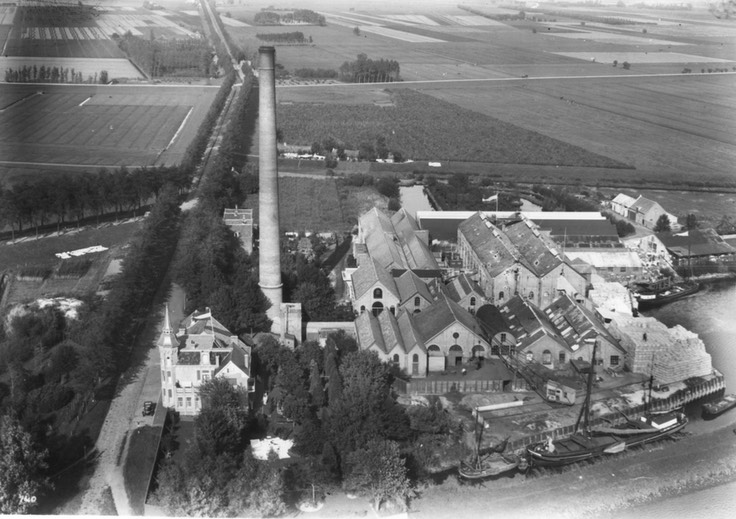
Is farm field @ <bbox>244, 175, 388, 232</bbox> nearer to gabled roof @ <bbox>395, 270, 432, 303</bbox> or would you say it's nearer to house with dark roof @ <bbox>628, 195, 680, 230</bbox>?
gabled roof @ <bbox>395, 270, 432, 303</bbox>

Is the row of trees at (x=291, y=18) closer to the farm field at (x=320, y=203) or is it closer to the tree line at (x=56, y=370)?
the farm field at (x=320, y=203)

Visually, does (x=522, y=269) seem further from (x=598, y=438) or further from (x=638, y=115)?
(x=638, y=115)

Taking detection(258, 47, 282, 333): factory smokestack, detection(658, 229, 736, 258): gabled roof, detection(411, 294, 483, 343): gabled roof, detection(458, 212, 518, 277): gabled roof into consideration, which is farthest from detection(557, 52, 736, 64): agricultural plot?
detection(258, 47, 282, 333): factory smokestack

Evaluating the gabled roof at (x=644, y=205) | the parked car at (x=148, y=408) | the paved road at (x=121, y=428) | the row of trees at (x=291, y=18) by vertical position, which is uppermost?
the row of trees at (x=291, y=18)

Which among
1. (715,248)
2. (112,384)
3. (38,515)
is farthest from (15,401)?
(715,248)

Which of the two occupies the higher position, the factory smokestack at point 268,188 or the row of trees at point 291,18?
the row of trees at point 291,18

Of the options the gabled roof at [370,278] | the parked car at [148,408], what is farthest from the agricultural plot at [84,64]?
the parked car at [148,408]
